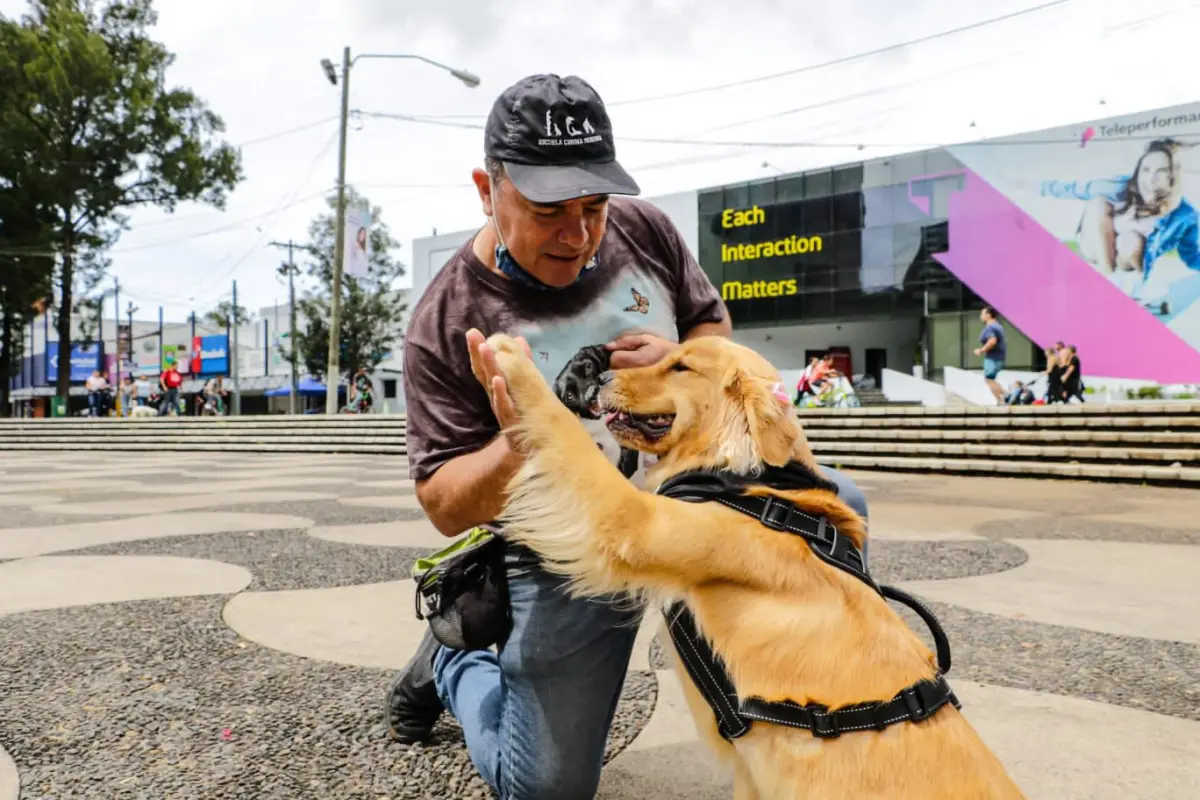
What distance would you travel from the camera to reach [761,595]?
190cm

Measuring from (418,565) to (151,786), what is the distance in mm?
894

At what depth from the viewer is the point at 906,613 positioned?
3.95 m

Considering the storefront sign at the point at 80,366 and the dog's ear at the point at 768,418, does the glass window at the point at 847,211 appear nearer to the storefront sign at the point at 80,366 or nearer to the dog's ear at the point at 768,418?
the dog's ear at the point at 768,418

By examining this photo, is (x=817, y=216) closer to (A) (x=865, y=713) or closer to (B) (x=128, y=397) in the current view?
(B) (x=128, y=397)

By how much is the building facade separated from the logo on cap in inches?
1077

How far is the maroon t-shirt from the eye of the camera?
225 cm

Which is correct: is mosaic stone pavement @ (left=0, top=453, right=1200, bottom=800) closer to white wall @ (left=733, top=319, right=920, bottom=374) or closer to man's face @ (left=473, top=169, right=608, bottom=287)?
man's face @ (left=473, top=169, right=608, bottom=287)

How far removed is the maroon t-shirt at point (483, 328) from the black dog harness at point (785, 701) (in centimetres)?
48

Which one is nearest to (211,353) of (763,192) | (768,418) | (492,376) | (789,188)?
(763,192)

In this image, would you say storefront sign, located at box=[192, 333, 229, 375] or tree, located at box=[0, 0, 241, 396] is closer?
tree, located at box=[0, 0, 241, 396]

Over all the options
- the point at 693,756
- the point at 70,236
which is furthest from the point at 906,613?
the point at 70,236

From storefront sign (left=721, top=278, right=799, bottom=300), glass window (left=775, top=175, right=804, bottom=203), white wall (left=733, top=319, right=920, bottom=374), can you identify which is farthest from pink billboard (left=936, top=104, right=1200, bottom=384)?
storefront sign (left=721, top=278, right=799, bottom=300)

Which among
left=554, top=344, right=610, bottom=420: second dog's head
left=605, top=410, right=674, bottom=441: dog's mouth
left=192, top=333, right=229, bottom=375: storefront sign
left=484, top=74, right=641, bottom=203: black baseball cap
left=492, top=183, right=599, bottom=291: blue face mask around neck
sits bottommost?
left=605, top=410, right=674, bottom=441: dog's mouth

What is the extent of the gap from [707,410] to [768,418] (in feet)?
0.62
